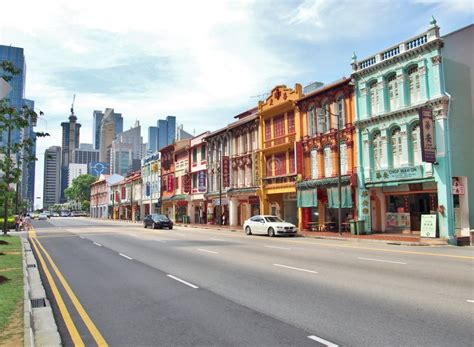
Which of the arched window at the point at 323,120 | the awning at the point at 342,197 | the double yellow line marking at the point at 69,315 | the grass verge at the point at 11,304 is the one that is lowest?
the double yellow line marking at the point at 69,315

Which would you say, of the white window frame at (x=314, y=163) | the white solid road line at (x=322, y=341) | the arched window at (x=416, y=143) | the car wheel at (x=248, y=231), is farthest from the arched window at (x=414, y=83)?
the white solid road line at (x=322, y=341)

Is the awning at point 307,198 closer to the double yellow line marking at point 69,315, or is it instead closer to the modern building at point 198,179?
the modern building at point 198,179

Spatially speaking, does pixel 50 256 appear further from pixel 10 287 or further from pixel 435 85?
pixel 435 85

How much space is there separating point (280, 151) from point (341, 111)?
837 centimetres

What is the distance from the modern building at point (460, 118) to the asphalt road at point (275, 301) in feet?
36.7

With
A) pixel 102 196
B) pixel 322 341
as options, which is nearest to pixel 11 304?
pixel 322 341

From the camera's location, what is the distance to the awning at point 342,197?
3052 centimetres

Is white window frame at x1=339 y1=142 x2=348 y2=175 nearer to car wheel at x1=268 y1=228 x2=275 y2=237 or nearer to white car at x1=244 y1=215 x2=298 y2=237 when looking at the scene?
white car at x1=244 y1=215 x2=298 y2=237

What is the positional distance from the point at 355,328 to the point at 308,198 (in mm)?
28230

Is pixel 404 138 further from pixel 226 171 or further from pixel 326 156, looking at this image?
pixel 226 171

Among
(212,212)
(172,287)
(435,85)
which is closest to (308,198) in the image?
(435,85)

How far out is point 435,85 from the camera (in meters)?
24.8

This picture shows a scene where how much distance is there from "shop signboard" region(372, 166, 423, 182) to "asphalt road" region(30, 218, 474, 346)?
11909 millimetres

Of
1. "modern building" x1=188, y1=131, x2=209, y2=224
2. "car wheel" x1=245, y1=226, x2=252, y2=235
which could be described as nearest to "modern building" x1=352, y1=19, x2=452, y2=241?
"car wheel" x1=245, y1=226, x2=252, y2=235
